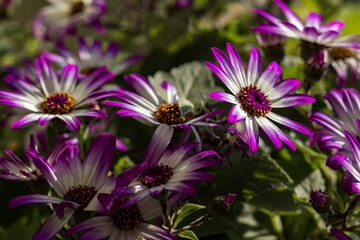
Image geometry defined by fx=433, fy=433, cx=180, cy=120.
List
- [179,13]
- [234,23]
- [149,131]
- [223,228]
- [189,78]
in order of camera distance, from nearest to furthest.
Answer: [223,228] → [189,78] → [149,131] → [234,23] → [179,13]

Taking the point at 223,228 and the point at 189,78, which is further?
the point at 189,78

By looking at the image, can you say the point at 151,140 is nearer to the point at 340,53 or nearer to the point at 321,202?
the point at 321,202

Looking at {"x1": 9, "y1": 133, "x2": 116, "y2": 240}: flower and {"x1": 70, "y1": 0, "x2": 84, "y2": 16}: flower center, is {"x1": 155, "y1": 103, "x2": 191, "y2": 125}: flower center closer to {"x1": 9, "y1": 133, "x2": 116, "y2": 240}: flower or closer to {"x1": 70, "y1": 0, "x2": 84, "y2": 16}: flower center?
{"x1": 9, "y1": 133, "x2": 116, "y2": 240}: flower

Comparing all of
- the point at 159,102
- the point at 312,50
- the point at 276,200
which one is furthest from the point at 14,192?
the point at 312,50

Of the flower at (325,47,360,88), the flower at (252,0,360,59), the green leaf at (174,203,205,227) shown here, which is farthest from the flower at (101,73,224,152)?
the flower at (325,47,360,88)

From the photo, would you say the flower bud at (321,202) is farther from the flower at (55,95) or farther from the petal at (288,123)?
the flower at (55,95)

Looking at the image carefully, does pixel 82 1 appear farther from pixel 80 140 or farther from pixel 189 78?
pixel 80 140

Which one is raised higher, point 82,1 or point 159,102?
point 82,1
